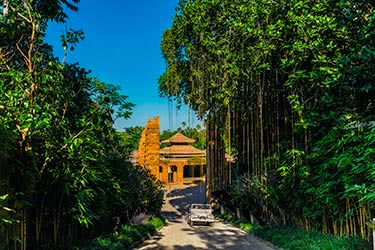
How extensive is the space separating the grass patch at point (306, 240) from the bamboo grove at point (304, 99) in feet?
1.39

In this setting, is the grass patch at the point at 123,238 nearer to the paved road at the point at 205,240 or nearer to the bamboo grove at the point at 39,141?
the paved road at the point at 205,240

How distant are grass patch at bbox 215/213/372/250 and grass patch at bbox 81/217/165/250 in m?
3.55

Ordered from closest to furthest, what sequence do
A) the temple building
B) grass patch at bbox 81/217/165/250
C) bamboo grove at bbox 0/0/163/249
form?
bamboo grove at bbox 0/0/163/249
grass patch at bbox 81/217/165/250
the temple building

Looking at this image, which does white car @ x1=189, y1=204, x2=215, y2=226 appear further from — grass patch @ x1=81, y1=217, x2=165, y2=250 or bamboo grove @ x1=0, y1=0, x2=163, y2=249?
bamboo grove @ x1=0, y1=0, x2=163, y2=249

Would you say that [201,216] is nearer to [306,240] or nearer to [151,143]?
[306,240]

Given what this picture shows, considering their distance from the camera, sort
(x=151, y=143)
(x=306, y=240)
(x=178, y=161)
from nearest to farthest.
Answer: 1. (x=306, y=240)
2. (x=151, y=143)
3. (x=178, y=161)

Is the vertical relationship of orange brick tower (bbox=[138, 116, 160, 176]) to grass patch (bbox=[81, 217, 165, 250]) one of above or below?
above

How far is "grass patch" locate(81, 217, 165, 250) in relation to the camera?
6.95 meters

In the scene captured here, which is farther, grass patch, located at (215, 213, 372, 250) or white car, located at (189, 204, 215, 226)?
white car, located at (189, 204, 215, 226)

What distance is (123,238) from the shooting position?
8.27 m

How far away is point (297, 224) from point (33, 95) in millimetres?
8145

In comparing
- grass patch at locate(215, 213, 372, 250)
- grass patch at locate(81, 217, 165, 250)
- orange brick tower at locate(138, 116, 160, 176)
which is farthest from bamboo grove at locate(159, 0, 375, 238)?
orange brick tower at locate(138, 116, 160, 176)

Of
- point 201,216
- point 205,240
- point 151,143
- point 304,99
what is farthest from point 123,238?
point 151,143

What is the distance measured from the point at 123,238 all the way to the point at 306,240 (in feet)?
14.5
